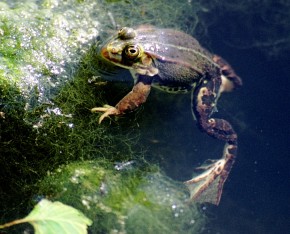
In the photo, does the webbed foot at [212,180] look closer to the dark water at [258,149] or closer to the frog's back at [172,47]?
the dark water at [258,149]

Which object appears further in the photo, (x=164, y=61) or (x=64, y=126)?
(x=164, y=61)

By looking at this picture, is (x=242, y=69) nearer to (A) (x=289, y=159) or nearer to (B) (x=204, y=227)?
(A) (x=289, y=159)

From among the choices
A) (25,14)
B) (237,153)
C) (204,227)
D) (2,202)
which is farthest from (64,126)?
(237,153)

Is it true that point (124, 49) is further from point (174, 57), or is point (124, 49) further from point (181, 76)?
point (181, 76)

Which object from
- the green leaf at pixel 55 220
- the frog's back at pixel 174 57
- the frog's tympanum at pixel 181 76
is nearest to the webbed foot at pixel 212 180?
the frog's tympanum at pixel 181 76

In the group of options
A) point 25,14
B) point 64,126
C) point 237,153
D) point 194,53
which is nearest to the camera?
point 64,126

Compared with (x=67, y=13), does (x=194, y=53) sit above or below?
below

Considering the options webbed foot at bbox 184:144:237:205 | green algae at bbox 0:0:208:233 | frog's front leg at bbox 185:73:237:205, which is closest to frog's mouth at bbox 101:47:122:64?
green algae at bbox 0:0:208:233
